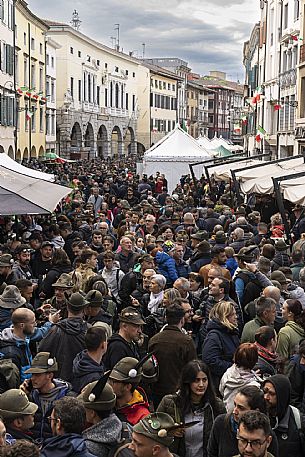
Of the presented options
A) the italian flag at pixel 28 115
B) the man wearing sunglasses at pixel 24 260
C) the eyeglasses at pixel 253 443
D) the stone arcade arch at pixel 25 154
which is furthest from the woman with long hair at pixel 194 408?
the stone arcade arch at pixel 25 154

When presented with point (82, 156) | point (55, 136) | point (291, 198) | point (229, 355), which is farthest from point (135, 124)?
point (229, 355)

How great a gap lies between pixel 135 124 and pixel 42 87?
31206 millimetres

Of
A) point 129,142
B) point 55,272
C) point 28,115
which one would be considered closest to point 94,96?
point 129,142

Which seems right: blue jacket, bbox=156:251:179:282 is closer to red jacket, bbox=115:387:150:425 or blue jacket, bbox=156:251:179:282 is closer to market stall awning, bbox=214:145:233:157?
red jacket, bbox=115:387:150:425

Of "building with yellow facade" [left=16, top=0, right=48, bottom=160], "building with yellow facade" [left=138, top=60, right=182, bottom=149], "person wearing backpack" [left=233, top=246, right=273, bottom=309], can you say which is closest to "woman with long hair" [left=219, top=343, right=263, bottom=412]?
"person wearing backpack" [left=233, top=246, right=273, bottom=309]

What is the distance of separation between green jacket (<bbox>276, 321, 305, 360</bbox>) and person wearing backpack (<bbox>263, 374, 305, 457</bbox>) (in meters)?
1.44

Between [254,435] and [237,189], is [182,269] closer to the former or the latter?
[254,435]

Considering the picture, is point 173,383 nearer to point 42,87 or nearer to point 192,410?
point 192,410

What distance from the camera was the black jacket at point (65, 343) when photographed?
602 centimetres

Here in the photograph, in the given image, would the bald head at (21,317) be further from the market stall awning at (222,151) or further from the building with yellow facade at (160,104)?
the building with yellow facade at (160,104)

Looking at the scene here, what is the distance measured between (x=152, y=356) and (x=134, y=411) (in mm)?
1179

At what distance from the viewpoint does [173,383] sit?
6215 millimetres

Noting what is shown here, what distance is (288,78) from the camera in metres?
38.4

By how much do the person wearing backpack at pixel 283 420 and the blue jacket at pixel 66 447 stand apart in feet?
4.29
